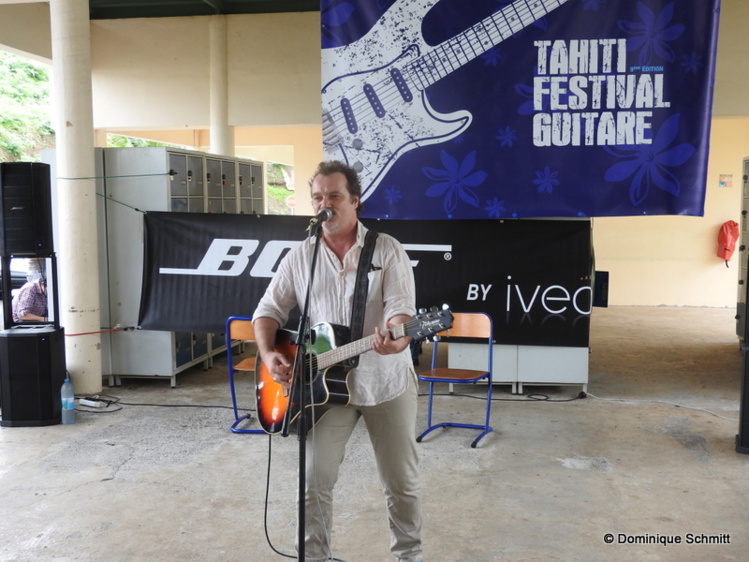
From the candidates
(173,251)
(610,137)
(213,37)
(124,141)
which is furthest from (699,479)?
(124,141)

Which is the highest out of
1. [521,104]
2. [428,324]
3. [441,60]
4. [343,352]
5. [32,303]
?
[441,60]

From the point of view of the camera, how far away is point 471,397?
6.58 m

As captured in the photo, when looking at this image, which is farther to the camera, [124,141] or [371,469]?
[124,141]

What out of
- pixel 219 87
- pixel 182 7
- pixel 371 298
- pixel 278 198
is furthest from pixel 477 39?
pixel 278 198

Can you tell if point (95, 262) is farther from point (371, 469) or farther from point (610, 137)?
point (610, 137)

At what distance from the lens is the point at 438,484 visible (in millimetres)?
4473

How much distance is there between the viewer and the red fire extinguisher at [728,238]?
1153 cm

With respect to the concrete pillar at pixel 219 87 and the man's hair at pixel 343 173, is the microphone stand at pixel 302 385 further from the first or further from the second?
the concrete pillar at pixel 219 87

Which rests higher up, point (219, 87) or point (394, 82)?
point (219, 87)

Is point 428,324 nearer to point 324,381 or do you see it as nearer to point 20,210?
point 324,381

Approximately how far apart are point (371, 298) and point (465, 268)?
361cm

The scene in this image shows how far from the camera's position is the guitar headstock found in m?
2.67

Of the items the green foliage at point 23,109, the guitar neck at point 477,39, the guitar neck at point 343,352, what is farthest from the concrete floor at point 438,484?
the green foliage at point 23,109

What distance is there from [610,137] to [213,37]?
610 cm
